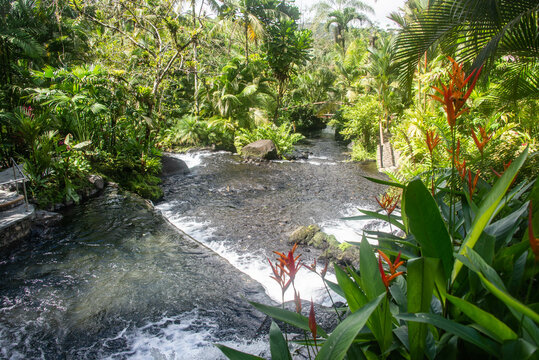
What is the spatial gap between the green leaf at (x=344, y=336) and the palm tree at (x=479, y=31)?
3.29 m

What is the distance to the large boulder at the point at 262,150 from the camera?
41.6 ft

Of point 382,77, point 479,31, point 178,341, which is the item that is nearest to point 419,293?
point 178,341

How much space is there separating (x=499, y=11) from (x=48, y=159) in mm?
7115

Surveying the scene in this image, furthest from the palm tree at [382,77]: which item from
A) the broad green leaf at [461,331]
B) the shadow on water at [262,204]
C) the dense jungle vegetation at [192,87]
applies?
the broad green leaf at [461,331]

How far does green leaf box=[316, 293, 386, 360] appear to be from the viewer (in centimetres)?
86

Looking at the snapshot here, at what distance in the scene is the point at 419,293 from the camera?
0.92m

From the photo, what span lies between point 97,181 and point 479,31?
7351mm

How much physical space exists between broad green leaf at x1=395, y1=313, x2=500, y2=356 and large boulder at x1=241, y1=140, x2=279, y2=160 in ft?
38.9

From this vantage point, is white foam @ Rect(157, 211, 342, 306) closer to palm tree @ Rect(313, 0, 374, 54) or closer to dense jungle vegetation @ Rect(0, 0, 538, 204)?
dense jungle vegetation @ Rect(0, 0, 538, 204)

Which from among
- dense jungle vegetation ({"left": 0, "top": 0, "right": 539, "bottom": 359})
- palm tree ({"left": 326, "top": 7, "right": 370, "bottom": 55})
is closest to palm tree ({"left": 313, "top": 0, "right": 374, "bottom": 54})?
palm tree ({"left": 326, "top": 7, "right": 370, "bottom": 55})

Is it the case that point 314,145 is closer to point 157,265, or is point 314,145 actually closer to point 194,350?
point 157,265

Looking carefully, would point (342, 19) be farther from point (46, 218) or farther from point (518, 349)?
point (518, 349)

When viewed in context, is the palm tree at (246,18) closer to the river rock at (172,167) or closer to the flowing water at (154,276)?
the river rock at (172,167)

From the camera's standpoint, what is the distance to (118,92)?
26.0 ft
